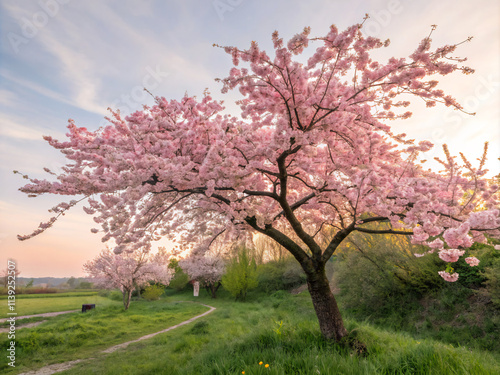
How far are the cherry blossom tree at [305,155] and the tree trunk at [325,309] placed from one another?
0.02 metres

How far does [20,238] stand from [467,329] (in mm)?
13395

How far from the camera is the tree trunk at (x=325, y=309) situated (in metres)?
5.63

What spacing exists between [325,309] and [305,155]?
142 inches

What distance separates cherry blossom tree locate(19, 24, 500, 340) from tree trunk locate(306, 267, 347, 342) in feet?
0.07

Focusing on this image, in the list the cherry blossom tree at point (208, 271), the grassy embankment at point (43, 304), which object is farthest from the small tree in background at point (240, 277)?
the grassy embankment at point (43, 304)

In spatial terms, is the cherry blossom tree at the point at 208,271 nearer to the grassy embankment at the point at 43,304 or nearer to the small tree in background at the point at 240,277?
the small tree in background at the point at 240,277

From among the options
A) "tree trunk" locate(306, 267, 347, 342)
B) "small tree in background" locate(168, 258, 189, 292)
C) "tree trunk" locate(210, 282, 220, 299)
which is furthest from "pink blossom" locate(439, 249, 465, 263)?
"small tree in background" locate(168, 258, 189, 292)

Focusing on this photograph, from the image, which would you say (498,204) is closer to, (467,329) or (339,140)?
(339,140)

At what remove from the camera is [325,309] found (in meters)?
5.77

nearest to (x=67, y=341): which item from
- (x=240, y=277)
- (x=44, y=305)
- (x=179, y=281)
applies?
(x=240, y=277)

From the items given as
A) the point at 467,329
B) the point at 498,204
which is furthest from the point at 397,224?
the point at 467,329

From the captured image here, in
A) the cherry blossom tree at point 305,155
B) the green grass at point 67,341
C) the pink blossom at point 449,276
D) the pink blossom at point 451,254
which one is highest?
the cherry blossom tree at point 305,155

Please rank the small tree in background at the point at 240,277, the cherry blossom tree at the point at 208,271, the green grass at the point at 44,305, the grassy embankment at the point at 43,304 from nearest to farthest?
the green grass at the point at 44,305 → the grassy embankment at the point at 43,304 → the small tree in background at the point at 240,277 → the cherry blossom tree at the point at 208,271

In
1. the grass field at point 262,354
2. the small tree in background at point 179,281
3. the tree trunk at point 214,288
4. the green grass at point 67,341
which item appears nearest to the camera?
the grass field at point 262,354
